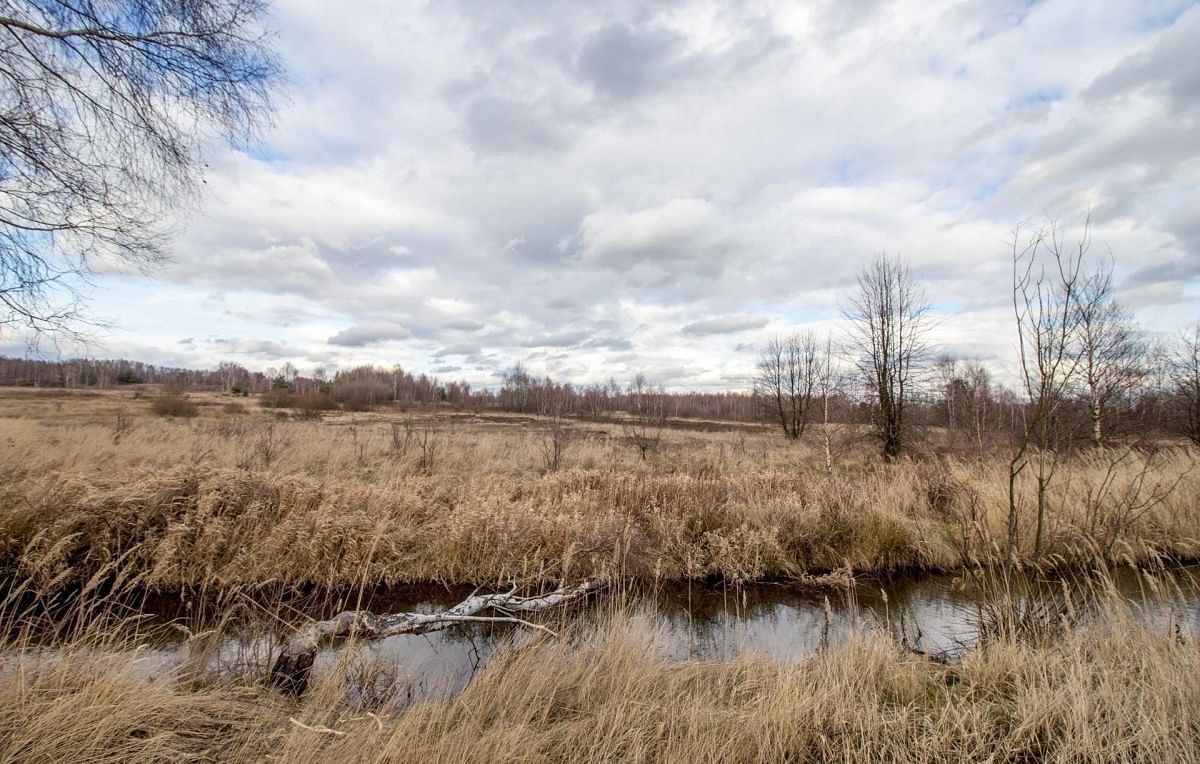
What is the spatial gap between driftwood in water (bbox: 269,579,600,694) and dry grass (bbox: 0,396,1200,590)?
1.83 ft

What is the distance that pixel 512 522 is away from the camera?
25.7ft

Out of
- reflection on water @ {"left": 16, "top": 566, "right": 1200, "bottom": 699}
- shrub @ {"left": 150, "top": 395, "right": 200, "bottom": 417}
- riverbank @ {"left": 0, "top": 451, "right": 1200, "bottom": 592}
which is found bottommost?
reflection on water @ {"left": 16, "top": 566, "right": 1200, "bottom": 699}

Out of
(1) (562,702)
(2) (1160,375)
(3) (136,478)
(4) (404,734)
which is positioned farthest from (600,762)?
(2) (1160,375)

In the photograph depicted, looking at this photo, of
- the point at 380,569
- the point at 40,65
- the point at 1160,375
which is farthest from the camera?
the point at 1160,375

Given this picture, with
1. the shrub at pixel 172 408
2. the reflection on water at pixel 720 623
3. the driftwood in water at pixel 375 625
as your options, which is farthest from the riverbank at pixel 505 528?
the shrub at pixel 172 408

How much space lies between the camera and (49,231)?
16.0 feet

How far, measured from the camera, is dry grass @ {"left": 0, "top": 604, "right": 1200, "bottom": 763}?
8.09 feet

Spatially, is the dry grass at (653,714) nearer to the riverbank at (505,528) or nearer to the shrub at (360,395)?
the riverbank at (505,528)

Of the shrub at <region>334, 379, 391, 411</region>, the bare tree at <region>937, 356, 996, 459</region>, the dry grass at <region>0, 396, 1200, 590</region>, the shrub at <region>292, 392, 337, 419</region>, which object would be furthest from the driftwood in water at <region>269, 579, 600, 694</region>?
the shrub at <region>334, 379, 391, 411</region>

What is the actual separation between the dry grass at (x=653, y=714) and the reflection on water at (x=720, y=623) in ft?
2.11

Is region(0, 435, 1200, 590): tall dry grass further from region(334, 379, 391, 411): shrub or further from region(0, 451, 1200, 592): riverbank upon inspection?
region(334, 379, 391, 411): shrub

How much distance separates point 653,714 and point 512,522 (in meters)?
5.02

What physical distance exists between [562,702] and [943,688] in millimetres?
2583

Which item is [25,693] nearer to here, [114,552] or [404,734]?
[404,734]
